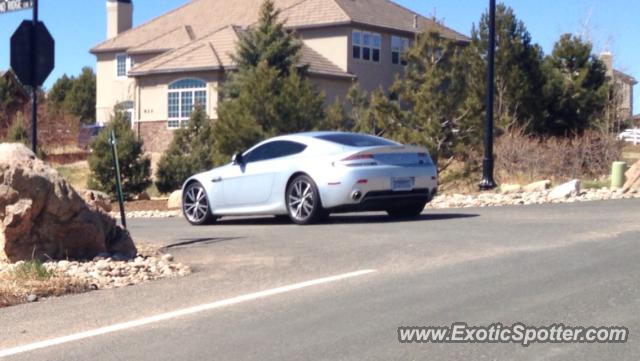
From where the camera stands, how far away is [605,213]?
45.1 ft

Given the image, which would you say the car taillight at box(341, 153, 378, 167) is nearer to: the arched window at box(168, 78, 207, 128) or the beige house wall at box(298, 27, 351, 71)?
the arched window at box(168, 78, 207, 128)

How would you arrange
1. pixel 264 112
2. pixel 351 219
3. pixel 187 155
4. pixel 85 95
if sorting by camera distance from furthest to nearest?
pixel 85 95
pixel 187 155
pixel 264 112
pixel 351 219

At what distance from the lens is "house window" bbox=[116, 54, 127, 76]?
2242 inches

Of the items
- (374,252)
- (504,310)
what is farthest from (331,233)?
(504,310)

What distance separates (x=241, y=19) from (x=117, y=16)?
37.6 feet

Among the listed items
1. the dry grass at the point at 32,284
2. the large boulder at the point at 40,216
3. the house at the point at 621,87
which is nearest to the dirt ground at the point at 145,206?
the large boulder at the point at 40,216

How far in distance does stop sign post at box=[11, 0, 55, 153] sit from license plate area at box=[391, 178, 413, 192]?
590 cm

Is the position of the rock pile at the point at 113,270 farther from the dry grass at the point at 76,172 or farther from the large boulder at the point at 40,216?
the dry grass at the point at 76,172

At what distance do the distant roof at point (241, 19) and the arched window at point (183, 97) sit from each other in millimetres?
4127

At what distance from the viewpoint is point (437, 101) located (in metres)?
29.7

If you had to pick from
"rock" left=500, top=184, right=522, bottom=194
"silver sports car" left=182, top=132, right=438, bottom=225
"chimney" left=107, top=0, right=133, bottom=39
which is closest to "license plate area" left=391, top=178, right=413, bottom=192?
"silver sports car" left=182, top=132, right=438, bottom=225

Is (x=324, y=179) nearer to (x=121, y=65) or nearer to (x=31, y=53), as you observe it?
(x=31, y=53)

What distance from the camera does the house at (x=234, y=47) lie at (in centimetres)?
4656

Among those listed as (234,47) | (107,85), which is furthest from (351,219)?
(107,85)
